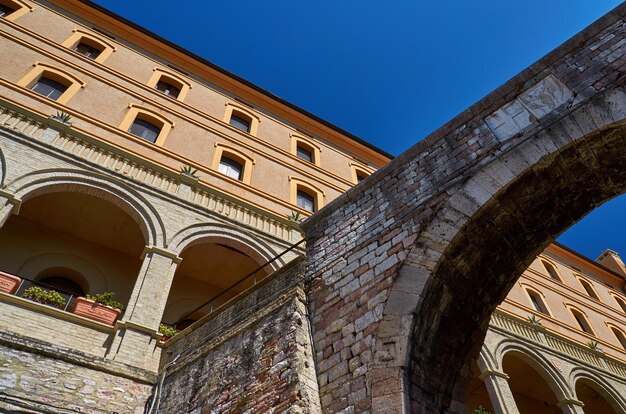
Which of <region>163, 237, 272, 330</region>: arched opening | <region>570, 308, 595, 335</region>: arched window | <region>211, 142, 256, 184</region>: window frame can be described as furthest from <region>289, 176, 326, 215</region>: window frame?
<region>570, 308, 595, 335</region>: arched window

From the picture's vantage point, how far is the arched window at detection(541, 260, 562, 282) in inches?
933

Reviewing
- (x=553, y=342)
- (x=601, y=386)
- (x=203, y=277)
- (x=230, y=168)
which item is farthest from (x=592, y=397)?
(x=230, y=168)

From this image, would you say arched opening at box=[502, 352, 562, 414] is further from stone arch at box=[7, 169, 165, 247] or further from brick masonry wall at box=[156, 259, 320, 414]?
stone arch at box=[7, 169, 165, 247]

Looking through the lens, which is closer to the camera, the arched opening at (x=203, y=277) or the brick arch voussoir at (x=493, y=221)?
the brick arch voussoir at (x=493, y=221)

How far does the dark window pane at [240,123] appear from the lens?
1791 cm

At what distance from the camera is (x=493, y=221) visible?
19.4ft

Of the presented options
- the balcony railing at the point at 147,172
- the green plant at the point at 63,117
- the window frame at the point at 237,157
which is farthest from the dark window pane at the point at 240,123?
the green plant at the point at 63,117

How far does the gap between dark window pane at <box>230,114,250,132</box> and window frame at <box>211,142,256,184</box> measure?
189cm

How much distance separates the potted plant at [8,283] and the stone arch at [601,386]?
52.1 ft

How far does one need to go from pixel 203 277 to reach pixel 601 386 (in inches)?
542

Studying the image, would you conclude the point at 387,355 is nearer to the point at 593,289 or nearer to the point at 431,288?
the point at 431,288

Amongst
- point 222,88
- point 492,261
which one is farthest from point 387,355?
point 222,88

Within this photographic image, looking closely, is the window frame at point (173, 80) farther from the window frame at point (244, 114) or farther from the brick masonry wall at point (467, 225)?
the brick masonry wall at point (467, 225)

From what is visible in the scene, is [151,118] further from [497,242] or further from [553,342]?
[553,342]
